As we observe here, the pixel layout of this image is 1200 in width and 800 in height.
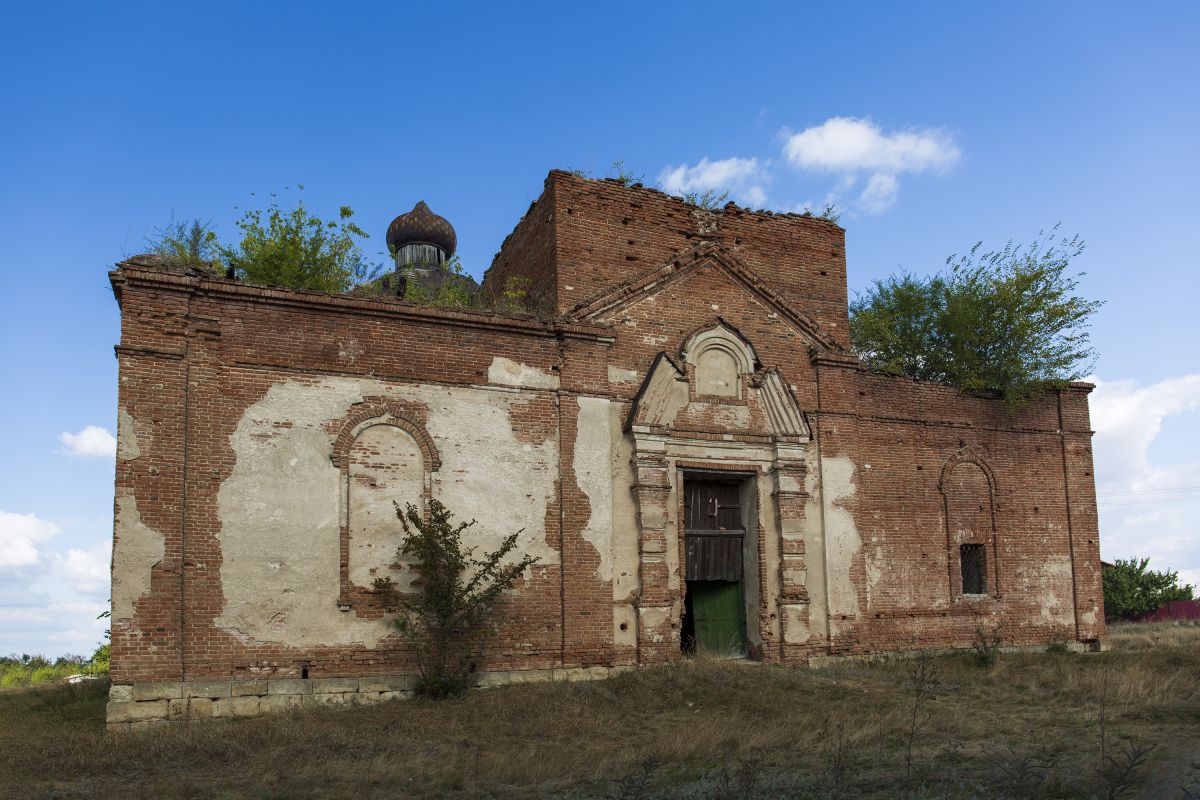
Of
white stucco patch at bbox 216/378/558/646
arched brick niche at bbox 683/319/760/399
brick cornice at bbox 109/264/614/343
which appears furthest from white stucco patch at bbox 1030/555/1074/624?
white stucco patch at bbox 216/378/558/646

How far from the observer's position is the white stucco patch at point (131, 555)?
11695 millimetres

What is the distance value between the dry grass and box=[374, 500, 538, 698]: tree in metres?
0.61

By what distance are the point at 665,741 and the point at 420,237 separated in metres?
25.2

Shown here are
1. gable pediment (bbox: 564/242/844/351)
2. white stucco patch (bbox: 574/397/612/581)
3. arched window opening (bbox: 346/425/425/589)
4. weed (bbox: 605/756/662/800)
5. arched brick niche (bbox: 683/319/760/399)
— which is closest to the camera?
weed (bbox: 605/756/662/800)

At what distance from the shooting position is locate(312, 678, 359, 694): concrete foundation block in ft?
40.8

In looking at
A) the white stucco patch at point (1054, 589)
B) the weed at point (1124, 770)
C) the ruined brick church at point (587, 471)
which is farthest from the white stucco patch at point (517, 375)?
the white stucco patch at point (1054, 589)

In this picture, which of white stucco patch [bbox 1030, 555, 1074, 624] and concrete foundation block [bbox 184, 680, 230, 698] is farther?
white stucco patch [bbox 1030, 555, 1074, 624]

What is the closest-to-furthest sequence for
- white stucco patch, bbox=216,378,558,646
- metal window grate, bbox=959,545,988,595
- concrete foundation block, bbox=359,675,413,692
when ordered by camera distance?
white stucco patch, bbox=216,378,558,646 → concrete foundation block, bbox=359,675,413,692 → metal window grate, bbox=959,545,988,595

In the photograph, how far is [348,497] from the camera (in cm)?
1305

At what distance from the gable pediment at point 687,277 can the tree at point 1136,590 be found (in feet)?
81.6

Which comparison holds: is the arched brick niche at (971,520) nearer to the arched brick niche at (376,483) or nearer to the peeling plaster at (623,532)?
the peeling plaster at (623,532)

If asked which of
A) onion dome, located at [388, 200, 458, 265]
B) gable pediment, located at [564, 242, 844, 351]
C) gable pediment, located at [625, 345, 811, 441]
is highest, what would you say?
onion dome, located at [388, 200, 458, 265]

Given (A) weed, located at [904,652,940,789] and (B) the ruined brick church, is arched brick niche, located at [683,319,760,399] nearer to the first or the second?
(B) the ruined brick church

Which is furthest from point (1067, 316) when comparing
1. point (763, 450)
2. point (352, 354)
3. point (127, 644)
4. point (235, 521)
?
point (127, 644)
